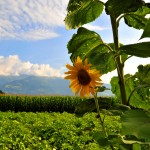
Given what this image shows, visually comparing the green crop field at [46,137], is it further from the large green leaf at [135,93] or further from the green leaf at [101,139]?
the green leaf at [101,139]

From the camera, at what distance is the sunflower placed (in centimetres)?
157

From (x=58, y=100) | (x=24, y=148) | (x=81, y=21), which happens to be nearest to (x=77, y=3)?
(x=81, y=21)

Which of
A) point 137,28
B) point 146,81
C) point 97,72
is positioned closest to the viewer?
point 97,72

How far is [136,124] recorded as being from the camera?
51.0 inches

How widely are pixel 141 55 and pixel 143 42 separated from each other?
0.19 feet

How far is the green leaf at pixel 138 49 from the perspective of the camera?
1.47 metres

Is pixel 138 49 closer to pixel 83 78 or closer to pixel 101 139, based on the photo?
pixel 83 78

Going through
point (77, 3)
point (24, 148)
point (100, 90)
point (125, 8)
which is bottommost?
point (24, 148)

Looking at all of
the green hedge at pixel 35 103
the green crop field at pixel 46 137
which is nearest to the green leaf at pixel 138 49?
the green crop field at pixel 46 137

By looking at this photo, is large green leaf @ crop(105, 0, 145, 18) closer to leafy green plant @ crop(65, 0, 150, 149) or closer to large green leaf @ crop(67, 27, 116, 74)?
Result: leafy green plant @ crop(65, 0, 150, 149)

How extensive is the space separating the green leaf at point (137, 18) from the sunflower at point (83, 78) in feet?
1.76

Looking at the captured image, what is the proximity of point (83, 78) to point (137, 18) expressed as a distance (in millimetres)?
637

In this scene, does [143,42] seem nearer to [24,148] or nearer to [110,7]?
[110,7]

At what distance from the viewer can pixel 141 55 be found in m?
1.47
